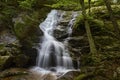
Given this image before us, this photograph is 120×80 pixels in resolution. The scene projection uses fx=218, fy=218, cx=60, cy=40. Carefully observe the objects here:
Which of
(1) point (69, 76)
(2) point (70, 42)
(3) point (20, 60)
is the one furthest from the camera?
(2) point (70, 42)

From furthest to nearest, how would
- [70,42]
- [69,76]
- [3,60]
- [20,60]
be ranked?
[70,42] < [20,60] < [3,60] < [69,76]

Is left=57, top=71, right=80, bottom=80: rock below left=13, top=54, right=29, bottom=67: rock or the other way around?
below

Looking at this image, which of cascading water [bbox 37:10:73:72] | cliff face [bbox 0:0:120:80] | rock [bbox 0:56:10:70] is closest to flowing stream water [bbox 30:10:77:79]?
cascading water [bbox 37:10:73:72]

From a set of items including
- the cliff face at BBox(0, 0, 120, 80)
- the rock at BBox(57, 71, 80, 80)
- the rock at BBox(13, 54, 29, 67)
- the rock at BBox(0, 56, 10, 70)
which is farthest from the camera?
the rock at BBox(13, 54, 29, 67)

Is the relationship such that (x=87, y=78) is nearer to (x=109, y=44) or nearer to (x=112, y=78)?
(x=112, y=78)

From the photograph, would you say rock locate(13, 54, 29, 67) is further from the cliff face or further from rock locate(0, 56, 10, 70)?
rock locate(0, 56, 10, 70)

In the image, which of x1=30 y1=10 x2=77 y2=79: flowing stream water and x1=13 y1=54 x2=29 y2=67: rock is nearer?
x1=13 y1=54 x2=29 y2=67: rock

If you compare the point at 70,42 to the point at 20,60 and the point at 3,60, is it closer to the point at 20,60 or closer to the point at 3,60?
the point at 20,60

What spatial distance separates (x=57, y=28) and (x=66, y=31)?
2.62ft

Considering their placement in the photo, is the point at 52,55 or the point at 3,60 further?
the point at 52,55

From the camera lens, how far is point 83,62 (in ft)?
33.5

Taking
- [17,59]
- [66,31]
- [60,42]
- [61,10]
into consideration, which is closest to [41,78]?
[17,59]

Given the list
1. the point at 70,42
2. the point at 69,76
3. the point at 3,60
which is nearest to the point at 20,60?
the point at 3,60

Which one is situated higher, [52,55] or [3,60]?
[3,60]
